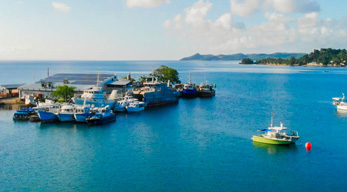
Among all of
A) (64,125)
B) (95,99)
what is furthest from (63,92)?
(64,125)

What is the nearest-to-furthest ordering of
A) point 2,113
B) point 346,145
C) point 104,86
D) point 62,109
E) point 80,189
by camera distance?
point 80,189 < point 346,145 < point 62,109 < point 2,113 < point 104,86

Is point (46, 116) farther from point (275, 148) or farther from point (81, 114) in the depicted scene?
point (275, 148)

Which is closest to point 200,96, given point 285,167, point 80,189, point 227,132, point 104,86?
point 104,86

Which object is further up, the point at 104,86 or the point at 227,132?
the point at 104,86

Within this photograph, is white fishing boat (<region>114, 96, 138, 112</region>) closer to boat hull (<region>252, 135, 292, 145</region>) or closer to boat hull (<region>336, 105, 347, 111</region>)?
boat hull (<region>252, 135, 292, 145</region>)

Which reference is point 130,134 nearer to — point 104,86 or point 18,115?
point 18,115

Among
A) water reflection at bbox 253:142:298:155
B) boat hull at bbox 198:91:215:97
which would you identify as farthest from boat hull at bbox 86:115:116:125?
boat hull at bbox 198:91:215:97
